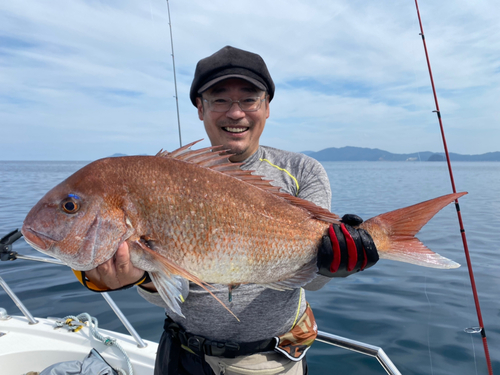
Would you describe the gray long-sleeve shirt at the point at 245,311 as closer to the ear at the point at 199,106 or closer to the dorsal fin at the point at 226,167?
the dorsal fin at the point at 226,167

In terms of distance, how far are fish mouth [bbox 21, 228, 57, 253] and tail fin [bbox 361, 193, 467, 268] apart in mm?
1719

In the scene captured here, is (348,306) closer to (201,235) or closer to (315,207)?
(315,207)

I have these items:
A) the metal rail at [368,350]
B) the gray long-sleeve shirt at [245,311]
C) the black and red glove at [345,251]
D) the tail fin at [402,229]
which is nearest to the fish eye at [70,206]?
the gray long-sleeve shirt at [245,311]

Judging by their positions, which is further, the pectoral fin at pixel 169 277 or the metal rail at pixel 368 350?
the metal rail at pixel 368 350

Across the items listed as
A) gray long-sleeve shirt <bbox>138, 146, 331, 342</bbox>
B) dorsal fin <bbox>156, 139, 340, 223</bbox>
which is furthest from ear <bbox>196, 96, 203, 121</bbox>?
gray long-sleeve shirt <bbox>138, 146, 331, 342</bbox>

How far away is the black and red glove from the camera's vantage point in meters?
1.84

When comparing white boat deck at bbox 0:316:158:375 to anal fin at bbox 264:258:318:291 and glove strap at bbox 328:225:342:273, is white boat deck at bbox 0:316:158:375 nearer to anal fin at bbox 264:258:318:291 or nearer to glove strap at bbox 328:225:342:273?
anal fin at bbox 264:258:318:291

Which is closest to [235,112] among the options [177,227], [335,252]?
[177,227]

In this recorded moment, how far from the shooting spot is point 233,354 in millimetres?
2146

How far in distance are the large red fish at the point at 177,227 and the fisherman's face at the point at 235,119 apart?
63 cm

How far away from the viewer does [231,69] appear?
94.1 inches

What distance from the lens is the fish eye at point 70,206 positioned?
1696 millimetres

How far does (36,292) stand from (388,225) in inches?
268

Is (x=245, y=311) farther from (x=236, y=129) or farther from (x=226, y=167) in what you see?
(x=236, y=129)
